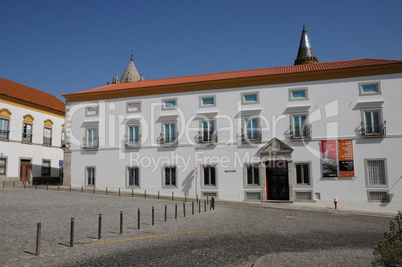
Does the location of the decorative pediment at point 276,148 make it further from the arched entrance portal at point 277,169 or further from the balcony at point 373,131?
the balcony at point 373,131

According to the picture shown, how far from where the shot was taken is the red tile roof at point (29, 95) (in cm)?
3651

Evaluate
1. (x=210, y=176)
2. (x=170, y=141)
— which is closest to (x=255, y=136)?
(x=210, y=176)

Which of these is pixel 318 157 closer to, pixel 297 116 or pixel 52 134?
pixel 297 116

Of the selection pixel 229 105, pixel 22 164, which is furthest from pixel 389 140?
pixel 22 164

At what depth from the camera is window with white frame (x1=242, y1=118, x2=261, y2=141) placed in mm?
28311

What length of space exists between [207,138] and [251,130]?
386 cm

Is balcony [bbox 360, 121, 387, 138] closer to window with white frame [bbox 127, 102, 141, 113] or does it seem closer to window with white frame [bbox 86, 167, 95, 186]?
window with white frame [bbox 127, 102, 141, 113]

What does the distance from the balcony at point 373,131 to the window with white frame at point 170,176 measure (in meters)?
15.6

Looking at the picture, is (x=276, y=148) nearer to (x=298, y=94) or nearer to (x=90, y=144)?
(x=298, y=94)

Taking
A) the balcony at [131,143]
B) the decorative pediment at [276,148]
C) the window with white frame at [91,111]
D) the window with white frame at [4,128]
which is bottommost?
the decorative pediment at [276,148]

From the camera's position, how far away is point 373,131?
85.6 feet

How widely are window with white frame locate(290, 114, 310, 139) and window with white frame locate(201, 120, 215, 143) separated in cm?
→ 659

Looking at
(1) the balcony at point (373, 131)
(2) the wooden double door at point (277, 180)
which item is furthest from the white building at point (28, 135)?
(1) the balcony at point (373, 131)

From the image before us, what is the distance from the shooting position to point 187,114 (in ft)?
99.1
